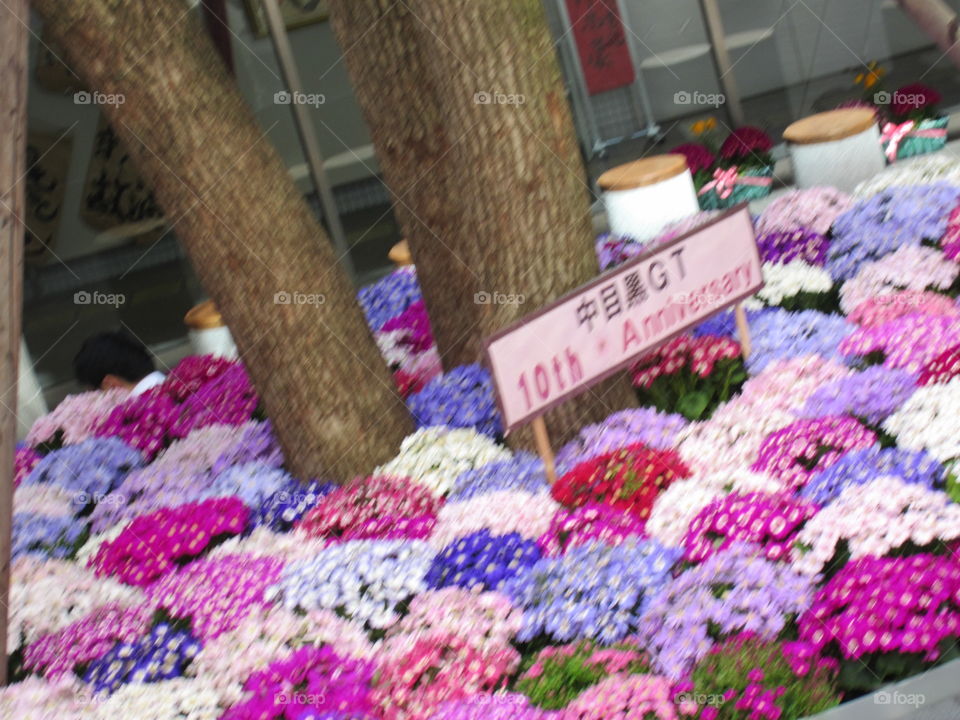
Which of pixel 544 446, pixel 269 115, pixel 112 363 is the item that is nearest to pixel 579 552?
pixel 544 446

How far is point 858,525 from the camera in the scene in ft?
10.9

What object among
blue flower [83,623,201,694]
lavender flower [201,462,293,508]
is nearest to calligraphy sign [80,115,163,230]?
lavender flower [201,462,293,508]

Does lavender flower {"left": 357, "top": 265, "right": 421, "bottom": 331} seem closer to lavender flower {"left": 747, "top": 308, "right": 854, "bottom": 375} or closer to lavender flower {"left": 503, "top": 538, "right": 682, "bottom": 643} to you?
lavender flower {"left": 747, "top": 308, "right": 854, "bottom": 375}

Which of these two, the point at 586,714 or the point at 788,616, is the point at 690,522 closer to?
the point at 788,616

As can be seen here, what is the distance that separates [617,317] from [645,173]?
241 centimetres

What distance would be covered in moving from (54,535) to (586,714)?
2.57 metres

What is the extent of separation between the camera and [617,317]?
3.96 m

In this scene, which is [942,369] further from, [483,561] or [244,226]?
[244,226]

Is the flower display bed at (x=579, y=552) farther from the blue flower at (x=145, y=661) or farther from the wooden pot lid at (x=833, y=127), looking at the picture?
the wooden pot lid at (x=833, y=127)

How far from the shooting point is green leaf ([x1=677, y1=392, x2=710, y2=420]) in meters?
4.34

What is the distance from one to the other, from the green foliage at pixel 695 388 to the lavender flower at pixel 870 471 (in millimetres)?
801

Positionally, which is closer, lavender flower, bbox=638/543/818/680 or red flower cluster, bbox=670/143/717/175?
lavender flower, bbox=638/543/818/680

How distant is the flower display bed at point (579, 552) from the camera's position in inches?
120

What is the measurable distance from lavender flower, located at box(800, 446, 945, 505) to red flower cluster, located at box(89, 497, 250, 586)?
1.92 m
